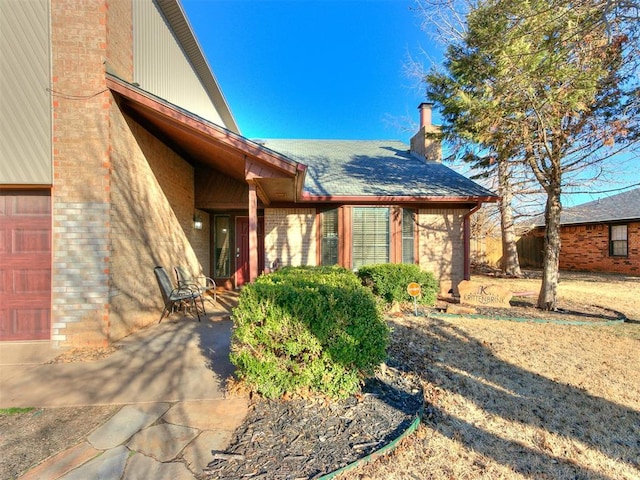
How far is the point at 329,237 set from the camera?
25.8 ft

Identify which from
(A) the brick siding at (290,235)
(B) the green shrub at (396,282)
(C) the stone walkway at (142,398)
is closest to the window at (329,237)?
(A) the brick siding at (290,235)

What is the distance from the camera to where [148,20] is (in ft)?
18.5

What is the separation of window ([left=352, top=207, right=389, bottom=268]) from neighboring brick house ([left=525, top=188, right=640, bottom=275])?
1287 cm

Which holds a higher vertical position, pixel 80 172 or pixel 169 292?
pixel 80 172

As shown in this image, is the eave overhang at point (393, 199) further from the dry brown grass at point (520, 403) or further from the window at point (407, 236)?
the dry brown grass at point (520, 403)

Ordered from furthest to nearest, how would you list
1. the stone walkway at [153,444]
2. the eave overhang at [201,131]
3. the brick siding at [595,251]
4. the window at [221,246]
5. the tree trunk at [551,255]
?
the brick siding at [595,251] < the window at [221,246] < the tree trunk at [551,255] < the eave overhang at [201,131] < the stone walkway at [153,444]

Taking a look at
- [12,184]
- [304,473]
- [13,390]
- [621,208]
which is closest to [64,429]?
[13,390]

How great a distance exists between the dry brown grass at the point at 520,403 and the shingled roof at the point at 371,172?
3.85 metres

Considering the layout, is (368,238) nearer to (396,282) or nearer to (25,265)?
(396,282)

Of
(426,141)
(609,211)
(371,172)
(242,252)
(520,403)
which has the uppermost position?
(426,141)

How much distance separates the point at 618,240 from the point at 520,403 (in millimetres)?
16794

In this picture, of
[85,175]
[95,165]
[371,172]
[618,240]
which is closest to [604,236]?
[618,240]

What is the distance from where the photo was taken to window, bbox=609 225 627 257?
45.2 ft

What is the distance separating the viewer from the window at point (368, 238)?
7707 mm
